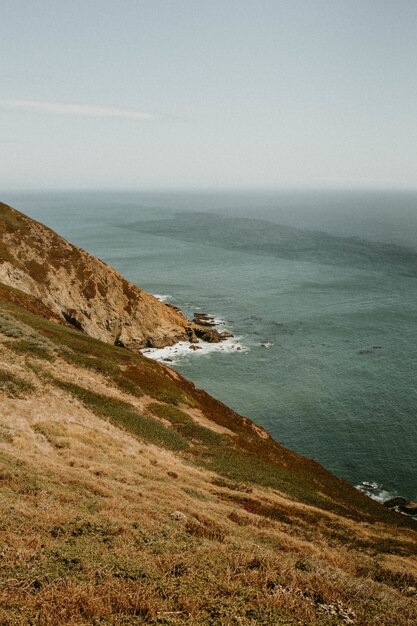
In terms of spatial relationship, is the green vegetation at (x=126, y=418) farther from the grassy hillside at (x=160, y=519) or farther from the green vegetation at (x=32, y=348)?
the green vegetation at (x=32, y=348)

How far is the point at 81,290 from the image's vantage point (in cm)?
8344

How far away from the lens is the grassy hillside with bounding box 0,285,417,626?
33.8 feet

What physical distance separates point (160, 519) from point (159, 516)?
0.17 metres

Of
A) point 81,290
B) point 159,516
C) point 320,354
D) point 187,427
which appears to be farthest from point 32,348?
point 320,354

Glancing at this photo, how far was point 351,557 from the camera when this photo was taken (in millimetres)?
20078

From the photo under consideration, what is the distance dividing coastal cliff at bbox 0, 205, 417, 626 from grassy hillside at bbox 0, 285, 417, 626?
2.7 inches

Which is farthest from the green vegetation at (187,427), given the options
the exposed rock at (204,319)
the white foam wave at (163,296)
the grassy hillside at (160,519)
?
the white foam wave at (163,296)

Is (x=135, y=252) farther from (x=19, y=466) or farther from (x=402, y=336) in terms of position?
(x=19, y=466)

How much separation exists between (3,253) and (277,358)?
2246 inches

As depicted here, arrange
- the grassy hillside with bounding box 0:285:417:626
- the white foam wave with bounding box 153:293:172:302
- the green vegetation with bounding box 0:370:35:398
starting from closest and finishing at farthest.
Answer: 1. the grassy hillside with bounding box 0:285:417:626
2. the green vegetation with bounding box 0:370:35:398
3. the white foam wave with bounding box 153:293:172:302

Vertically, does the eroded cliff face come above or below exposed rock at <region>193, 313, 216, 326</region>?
above

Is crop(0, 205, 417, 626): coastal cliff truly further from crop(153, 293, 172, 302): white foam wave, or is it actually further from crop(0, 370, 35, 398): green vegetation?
crop(153, 293, 172, 302): white foam wave

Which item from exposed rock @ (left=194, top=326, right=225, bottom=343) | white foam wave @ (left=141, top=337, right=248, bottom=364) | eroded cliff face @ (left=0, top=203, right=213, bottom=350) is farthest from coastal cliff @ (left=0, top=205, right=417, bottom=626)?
exposed rock @ (left=194, top=326, right=225, bottom=343)

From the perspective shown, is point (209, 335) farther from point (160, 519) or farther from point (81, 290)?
point (160, 519)
